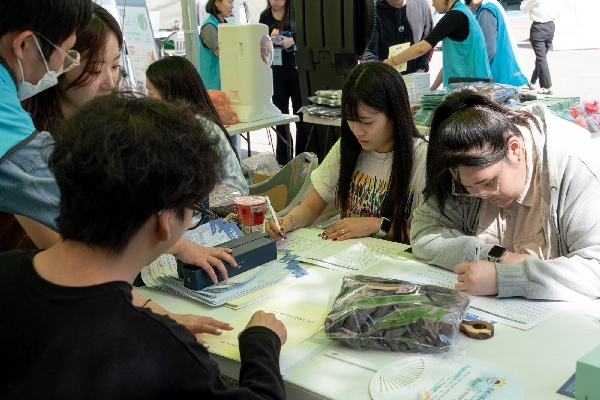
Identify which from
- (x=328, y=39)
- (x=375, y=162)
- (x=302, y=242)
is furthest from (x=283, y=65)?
(x=302, y=242)

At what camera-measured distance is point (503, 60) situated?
14.2 ft

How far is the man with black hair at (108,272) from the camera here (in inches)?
36.3

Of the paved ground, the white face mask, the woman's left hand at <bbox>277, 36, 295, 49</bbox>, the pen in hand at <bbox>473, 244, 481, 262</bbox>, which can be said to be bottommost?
the paved ground

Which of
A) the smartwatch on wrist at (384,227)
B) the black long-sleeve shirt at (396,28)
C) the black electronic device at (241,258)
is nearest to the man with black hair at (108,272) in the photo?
the black electronic device at (241,258)

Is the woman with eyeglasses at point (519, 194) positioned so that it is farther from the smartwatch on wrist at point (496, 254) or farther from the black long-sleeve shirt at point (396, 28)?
the black long-sleeve shirt at point (396, 28)

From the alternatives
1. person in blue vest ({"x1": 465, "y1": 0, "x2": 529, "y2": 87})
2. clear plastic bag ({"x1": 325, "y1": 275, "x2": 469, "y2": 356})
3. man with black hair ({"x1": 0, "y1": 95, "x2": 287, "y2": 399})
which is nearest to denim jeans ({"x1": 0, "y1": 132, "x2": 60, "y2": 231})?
man with black hair ({"x1": 0, "y1": 95, "x2": 287, "y2": 399})

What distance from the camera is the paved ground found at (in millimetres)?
6867

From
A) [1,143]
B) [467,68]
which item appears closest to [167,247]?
[1,143]

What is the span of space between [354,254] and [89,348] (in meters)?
1.20

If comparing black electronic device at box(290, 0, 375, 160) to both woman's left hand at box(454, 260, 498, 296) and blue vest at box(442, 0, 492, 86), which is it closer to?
blue vest at box(442, 0, 492, 86)

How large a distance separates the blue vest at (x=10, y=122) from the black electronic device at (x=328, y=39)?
2.64 meters

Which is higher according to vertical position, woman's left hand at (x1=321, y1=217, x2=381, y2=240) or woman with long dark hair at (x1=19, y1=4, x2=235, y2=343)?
woman with long dark hair at (x1=19, y1=4, x2=235, y2=343)

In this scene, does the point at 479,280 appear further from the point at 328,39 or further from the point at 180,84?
the point at 328,39

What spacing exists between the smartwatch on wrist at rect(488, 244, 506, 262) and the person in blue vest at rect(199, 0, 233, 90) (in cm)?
379
